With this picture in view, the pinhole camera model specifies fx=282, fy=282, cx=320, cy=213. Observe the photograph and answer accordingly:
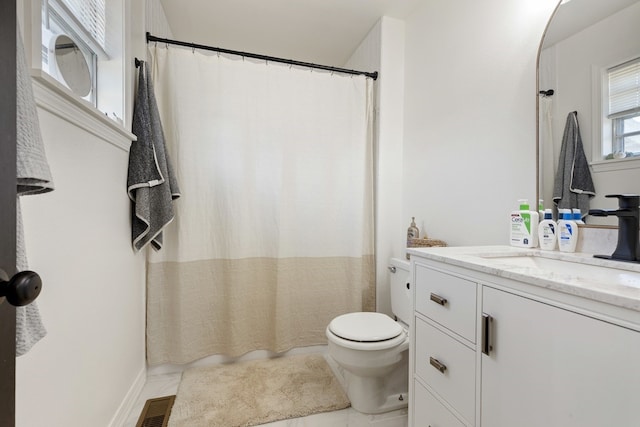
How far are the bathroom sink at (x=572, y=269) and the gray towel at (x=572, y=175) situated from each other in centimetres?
25

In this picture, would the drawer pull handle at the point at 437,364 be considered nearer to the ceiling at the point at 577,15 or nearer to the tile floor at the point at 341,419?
the tile floor at the point at 341,419

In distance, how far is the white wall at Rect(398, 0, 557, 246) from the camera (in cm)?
126

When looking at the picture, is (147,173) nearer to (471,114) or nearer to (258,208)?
(258,208)

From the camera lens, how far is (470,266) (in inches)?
34.2

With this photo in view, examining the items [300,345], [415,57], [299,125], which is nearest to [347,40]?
[415,57]

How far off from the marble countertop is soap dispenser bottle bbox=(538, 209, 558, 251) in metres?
0.04

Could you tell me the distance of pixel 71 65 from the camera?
112cm

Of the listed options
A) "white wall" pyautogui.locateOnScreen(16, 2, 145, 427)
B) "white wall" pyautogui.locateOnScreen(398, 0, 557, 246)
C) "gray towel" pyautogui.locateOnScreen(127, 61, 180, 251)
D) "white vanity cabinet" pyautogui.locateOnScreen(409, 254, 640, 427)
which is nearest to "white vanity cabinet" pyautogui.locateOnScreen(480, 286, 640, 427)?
"white vanity cabinet" pyautogui.locateOnScreen(409, 254, 640, 427)

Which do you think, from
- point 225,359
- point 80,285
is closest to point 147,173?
point 80,285

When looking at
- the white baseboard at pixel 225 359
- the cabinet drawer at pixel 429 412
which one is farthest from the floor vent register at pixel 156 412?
the cabinet drawer at pixel 429 412

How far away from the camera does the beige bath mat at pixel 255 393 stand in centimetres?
145

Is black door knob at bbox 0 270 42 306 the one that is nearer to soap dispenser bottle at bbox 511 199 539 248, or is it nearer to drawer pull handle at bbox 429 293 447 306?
drawer pull handle at bbox 429 293 447 306

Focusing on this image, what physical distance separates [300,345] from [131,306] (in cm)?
112

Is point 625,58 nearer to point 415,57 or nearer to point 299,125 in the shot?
point 415,57
